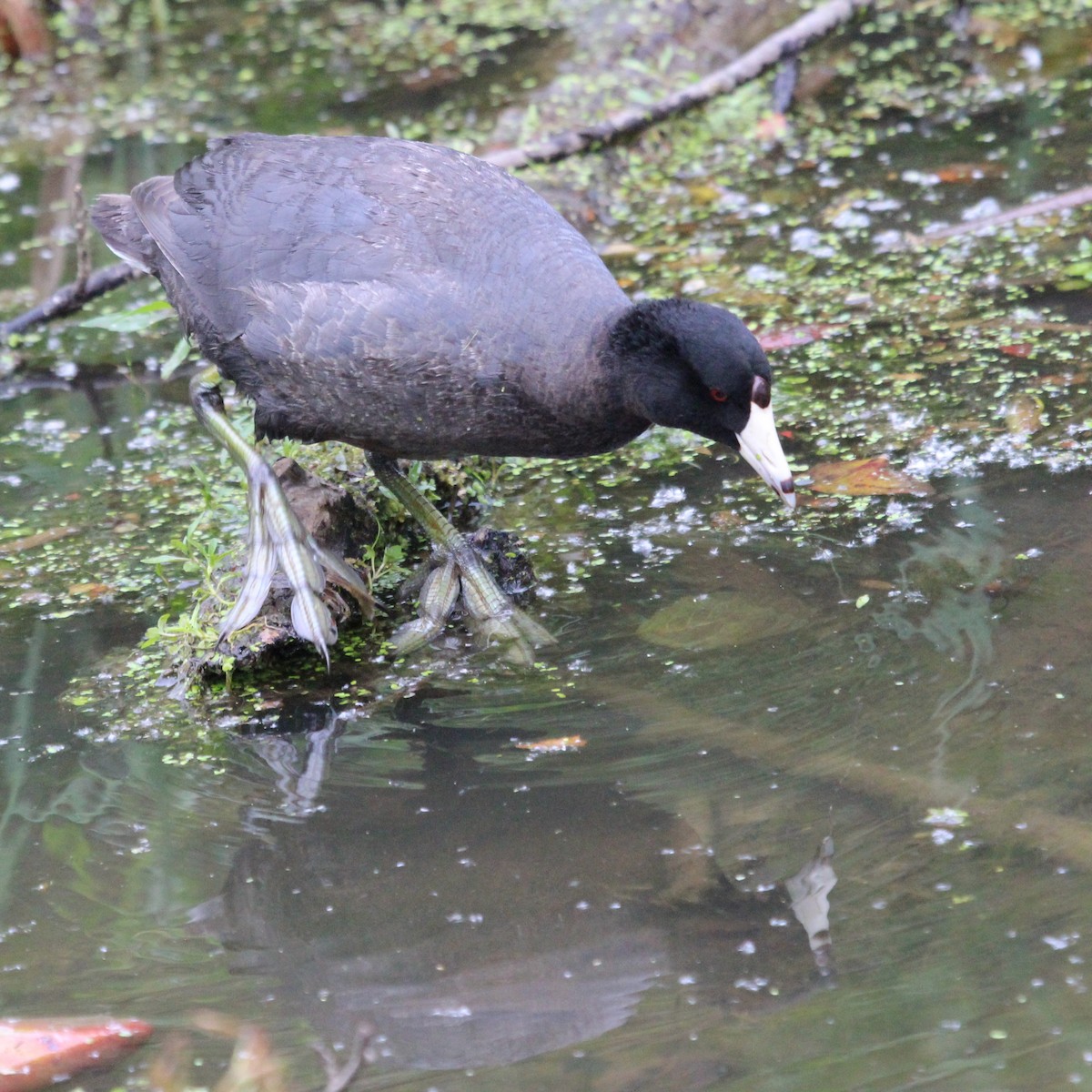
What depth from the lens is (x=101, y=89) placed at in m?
7.94

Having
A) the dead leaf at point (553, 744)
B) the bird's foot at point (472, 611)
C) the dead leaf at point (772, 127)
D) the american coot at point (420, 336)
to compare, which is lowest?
the bird's foot at point (472, 611)

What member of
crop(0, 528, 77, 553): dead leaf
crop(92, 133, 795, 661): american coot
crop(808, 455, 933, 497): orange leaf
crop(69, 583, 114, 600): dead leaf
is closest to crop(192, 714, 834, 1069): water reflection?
crop(92, 133, 795, 661): american coot

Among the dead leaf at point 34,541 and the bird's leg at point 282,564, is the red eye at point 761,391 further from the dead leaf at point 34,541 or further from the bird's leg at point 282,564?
the dead leaf at point 34,541

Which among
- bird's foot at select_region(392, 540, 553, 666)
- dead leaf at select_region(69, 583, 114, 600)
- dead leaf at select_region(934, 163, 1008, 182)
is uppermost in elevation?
dead leaf at select_region(934, 163, 1008, 182)

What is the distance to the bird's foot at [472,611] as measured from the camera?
3.44 m

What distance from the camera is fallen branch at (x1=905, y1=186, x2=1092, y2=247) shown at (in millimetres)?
5285

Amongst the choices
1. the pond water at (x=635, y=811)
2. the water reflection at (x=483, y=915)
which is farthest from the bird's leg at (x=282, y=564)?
the water reflection at (x=483, y=915)

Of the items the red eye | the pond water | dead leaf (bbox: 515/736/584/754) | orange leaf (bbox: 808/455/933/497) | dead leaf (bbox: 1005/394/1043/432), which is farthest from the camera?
dead leaf (bbox: 1005/394/1043/432)

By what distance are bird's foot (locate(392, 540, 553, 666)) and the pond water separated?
2.6 inches

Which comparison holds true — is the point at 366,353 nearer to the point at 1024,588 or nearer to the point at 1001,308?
the point at 1024,588

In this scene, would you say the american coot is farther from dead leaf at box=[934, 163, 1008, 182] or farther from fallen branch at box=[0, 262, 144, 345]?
dead leaf at box=[934, 163, 1008, 182]

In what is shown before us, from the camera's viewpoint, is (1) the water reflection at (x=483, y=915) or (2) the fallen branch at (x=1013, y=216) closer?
→ (1) the water reflection at (x=483, y=915)

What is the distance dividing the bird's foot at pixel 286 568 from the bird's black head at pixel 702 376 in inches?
34.6

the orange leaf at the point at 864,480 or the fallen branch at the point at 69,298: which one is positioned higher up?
the orange leaf at the point at 864,480
